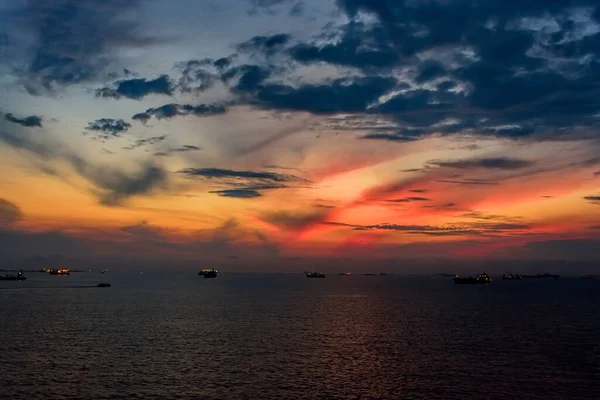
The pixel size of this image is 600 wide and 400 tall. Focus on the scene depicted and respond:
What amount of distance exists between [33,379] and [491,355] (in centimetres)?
7229

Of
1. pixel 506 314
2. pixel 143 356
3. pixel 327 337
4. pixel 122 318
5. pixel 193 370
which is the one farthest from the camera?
pixel 506 314

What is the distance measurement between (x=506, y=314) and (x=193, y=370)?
390 ft

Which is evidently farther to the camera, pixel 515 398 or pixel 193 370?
pixel 193 370

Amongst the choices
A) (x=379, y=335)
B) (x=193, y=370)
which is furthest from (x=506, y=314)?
(x=193, y=370)

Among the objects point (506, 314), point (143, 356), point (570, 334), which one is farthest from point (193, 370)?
point (506, 314)

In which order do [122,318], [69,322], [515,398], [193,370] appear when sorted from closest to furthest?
[515,398]
[193,370]
[69,322]
[122,318]

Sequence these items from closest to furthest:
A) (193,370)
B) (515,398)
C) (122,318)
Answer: (515,398)
(193,370)
(122,318)

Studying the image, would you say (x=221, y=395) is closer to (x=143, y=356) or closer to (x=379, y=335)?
(x=143, y=356)

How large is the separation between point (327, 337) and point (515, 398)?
2034 inches

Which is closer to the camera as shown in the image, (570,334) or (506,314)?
(570,334)

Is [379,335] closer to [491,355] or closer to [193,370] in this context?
[491,355]

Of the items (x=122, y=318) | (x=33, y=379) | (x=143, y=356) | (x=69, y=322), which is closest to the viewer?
(x=33, y=379)

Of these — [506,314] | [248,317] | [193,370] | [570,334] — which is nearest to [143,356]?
[193,370]

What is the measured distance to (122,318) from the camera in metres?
139
